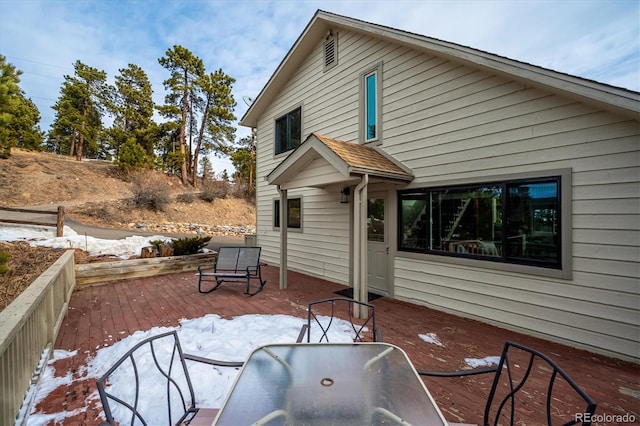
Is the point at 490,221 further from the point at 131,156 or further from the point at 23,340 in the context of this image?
the point at 131,156

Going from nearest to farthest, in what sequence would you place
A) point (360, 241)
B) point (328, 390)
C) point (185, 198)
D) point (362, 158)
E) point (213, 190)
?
point (328, 390)
point (360, 241)
point (362, 158)
point (185, 198)
point (213, 190)

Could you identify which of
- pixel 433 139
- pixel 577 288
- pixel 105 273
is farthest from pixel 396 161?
pixel 105 273

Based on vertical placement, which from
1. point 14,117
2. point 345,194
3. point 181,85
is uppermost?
point 181,85

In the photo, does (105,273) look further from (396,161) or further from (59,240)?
(396,161)

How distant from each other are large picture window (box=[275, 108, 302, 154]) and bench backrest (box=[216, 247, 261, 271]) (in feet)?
11.2

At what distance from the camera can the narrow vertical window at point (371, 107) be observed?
5.67m

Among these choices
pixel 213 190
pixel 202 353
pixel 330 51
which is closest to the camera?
pixel 202 353

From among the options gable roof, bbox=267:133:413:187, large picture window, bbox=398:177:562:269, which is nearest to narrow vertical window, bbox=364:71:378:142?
gable roof, bbox=267:133:413:187

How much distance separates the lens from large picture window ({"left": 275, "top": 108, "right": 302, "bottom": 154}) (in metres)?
7.72

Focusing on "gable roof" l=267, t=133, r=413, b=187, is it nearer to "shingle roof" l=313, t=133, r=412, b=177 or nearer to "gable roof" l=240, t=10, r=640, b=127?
"shingle roof" l=313, t=133, r=412, b=177

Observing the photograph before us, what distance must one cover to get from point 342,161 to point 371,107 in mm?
2332

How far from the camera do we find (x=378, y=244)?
18.3 feet

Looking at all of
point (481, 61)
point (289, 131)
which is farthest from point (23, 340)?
point (289, 131)

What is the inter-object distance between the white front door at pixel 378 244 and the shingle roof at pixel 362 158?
0.79 meters
